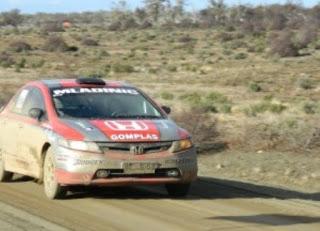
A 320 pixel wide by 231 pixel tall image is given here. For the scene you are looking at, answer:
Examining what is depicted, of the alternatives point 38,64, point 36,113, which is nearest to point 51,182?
point 36,113

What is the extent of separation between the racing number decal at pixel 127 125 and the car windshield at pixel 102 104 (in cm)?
34

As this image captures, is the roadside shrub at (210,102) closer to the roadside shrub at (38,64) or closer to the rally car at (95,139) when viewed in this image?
the rally car at (95,139)

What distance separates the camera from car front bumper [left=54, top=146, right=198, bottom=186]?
11227 millimetres

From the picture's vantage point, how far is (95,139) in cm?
1127

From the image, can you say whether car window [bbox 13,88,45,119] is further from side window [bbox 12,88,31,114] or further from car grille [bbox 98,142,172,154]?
car grille [bbox 98,142,172,154]

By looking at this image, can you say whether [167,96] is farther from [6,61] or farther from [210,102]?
[6,61]

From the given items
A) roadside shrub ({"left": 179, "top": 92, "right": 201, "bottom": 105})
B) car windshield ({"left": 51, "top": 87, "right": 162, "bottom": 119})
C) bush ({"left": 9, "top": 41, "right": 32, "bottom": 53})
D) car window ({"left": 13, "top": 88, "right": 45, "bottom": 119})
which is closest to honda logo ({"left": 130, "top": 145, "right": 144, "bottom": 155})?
car windshield ({"left": 51, "top": 87, "right": 162, "bottom": 119})

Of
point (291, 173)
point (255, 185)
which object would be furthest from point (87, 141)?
point (291, 173)

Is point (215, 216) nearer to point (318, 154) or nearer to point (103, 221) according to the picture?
point (103, 221)

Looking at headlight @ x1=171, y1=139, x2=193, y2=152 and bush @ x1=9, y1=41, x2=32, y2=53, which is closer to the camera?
headlight @ x1=171, y1=139, x2=193, y2=152

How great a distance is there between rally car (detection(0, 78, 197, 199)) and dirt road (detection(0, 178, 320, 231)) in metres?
0.30

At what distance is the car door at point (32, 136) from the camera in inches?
479

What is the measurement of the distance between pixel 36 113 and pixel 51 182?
1.09m

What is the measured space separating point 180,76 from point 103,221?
35929 millimetres
